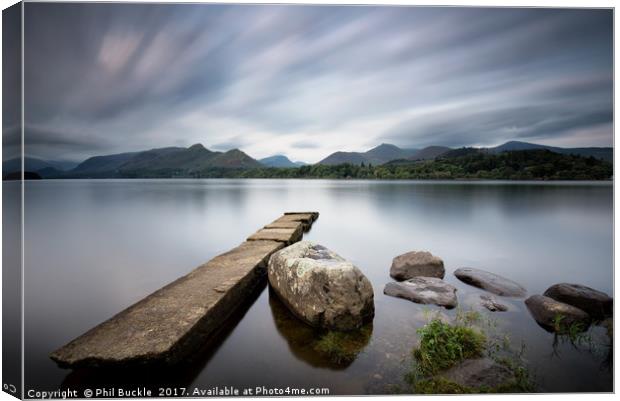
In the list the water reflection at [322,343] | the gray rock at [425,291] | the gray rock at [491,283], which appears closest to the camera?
the water reflection at [322,343]

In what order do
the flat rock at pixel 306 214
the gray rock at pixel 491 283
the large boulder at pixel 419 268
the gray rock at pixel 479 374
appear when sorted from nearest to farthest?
1. the gray rock at pixel 479 374
2. the gray rock at pixel 491 283
3. the large boulder at pixel 419 268
4. the flat rock at pixel 306 214

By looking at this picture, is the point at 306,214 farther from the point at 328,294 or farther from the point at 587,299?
the point at 587,299

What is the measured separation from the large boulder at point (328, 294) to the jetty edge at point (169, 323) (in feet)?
3.11

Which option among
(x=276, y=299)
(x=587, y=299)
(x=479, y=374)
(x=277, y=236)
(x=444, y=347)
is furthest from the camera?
(x=277, y=236)

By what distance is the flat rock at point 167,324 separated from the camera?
262 cm

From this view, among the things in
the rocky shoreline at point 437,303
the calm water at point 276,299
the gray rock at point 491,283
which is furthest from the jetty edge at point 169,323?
the gray rock at point 491,283

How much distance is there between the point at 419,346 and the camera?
3293mm

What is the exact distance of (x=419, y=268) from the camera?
5.64m

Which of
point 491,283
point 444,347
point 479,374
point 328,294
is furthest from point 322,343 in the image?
point 491,283

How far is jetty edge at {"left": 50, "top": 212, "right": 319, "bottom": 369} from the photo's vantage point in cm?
262

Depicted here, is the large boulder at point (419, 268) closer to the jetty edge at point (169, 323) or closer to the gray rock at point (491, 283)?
the gray rock at point (491, 283)

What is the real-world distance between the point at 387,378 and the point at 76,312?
4507 mm

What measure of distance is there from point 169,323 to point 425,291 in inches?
149

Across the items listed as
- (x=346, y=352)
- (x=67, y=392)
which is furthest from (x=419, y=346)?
(x=67, y=392)
